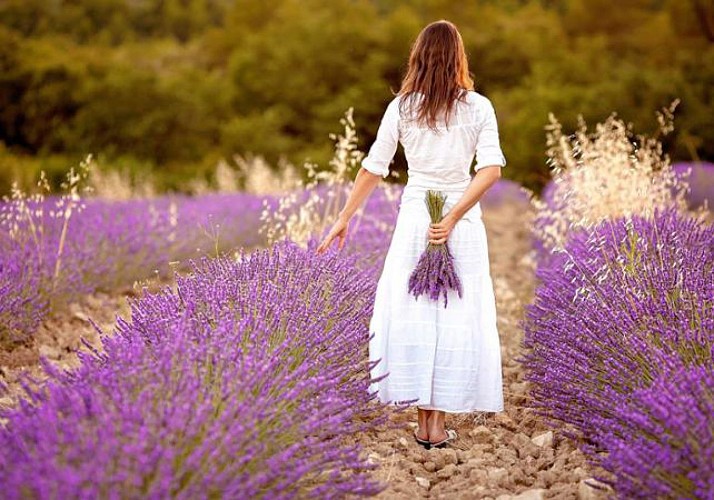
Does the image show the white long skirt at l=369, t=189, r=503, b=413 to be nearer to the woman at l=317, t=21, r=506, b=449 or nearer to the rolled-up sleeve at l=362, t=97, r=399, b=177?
the woman at l=317, t=21, r=506, b=449

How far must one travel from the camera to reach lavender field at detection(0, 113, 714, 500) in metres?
1.98

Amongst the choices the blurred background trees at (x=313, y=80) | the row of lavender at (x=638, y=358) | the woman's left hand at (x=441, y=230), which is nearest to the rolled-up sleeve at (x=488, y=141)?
the woman's left hand at (x=441, y=230)

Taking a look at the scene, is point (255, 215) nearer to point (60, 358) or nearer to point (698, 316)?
point (60, 358)

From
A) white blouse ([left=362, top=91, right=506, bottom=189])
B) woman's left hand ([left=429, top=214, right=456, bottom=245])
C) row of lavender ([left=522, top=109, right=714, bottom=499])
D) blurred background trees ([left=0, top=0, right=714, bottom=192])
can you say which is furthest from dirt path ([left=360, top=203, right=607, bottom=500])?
blurred background trees ([left=0, top=0, right=714, bottom=192])

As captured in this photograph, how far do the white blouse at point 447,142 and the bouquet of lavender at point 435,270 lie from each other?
0.10 meters

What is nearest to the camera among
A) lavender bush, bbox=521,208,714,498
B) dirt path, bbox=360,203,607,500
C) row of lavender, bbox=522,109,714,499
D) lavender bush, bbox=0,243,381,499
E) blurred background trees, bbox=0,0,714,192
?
lavender bush, bbox=0,243,381,499

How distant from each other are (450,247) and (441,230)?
0.35 ft

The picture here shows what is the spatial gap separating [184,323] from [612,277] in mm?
1844

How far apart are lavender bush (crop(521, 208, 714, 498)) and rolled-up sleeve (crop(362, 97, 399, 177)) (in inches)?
39.0

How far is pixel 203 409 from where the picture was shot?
2031mm

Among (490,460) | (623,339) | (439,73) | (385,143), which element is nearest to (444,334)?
(490,460)

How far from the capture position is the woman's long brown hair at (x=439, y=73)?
9.71 feet

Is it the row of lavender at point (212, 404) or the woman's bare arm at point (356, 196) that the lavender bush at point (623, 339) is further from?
the woman's bare arm at point (356, 196)

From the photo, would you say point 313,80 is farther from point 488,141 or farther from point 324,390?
point 324,390
